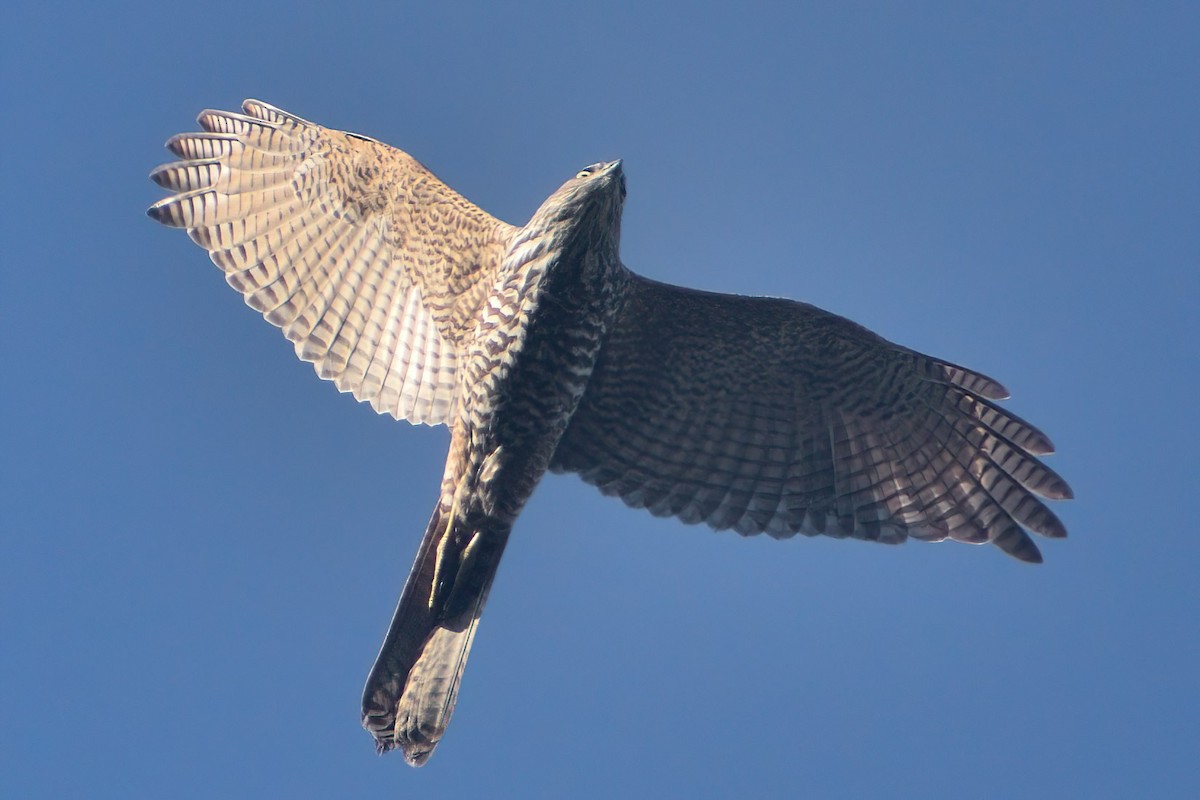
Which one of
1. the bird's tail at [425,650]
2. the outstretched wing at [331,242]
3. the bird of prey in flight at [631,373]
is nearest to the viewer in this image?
the bird's tail at [425,650]

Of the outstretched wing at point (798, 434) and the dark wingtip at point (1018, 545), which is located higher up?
the outstretched wing at point (798, 434)

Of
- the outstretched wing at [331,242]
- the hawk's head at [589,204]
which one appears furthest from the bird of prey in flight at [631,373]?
the hawk's head at [589,204]

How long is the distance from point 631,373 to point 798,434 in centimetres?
138

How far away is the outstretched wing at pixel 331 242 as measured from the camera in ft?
32.8

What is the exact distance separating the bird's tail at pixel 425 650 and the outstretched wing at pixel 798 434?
1.19 metres

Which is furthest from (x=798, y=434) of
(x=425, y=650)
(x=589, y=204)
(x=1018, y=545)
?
(x=425, y=650)

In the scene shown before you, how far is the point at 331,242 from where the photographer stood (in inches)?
401

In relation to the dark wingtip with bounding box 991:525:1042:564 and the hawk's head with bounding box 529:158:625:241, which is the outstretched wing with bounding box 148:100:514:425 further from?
the dark wingtip with bounding box 991:525:1042:564

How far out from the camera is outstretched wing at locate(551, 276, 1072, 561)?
9828 mm

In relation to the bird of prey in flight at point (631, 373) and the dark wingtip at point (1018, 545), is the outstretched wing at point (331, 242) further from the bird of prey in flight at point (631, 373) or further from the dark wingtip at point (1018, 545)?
the dark wingtip at point (1018, 545)

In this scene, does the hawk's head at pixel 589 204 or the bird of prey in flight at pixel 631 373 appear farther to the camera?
the bird of prey in flight at pixel 631 373

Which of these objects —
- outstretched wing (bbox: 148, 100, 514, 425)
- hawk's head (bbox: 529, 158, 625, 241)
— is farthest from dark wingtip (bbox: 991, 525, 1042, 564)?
outstretched wing (bbox: 148, 100, 514, 425)

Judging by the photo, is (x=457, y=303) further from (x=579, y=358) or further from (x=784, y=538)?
(x=784, y=538)

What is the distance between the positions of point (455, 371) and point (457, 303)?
51cm
